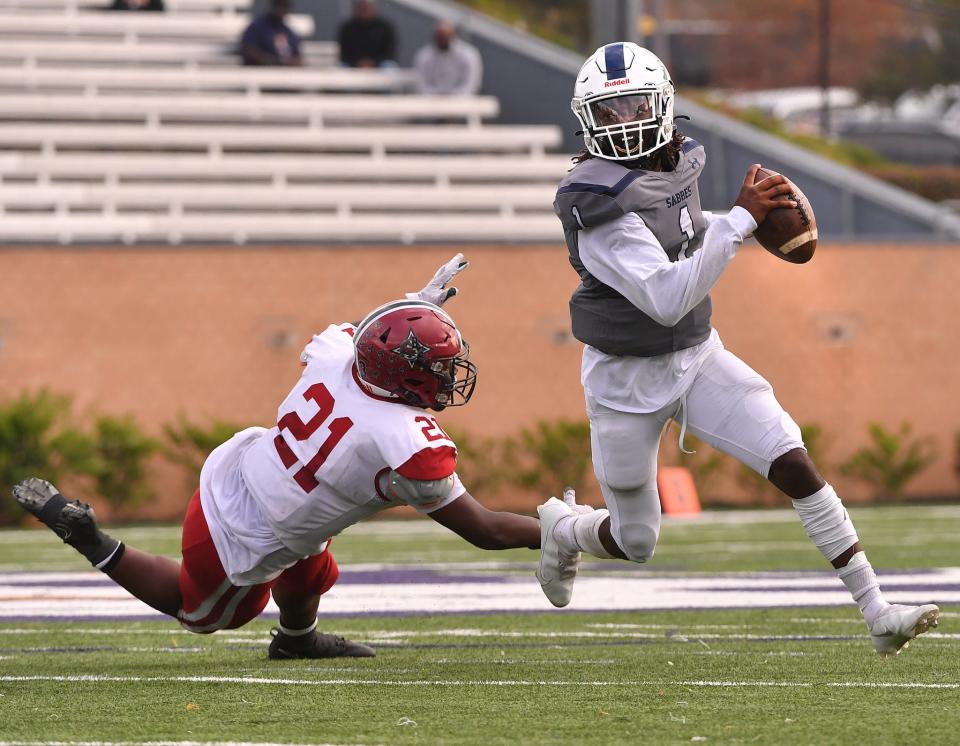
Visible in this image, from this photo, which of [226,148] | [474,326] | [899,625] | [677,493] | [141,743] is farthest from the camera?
[226,148]

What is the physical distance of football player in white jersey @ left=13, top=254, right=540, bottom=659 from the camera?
4648 millimetres

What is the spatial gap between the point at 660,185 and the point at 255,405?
8.61m

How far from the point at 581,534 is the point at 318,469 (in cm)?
83

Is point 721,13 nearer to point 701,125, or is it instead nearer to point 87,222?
point 701,125

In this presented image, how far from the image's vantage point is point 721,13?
40.3 m

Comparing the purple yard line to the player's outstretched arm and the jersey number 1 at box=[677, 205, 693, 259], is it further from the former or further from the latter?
the jersey number 1 at box=[677, 205, 693, 259]

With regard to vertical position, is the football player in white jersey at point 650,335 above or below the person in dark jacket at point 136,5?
above

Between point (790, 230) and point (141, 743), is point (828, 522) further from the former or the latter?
point (141, 743)

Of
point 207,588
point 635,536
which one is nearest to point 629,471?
point 635,536

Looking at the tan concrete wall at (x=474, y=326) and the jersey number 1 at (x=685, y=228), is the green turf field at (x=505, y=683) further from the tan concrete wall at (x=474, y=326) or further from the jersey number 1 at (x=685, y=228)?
the tan concrete wall at (x=474, y=326)

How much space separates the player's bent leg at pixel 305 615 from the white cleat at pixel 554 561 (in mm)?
593

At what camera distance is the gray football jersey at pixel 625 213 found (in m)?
4.72

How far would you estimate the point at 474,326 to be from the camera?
43.9 ft

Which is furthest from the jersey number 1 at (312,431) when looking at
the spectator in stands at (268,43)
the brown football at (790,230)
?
the spectator in stands at (268,43)
